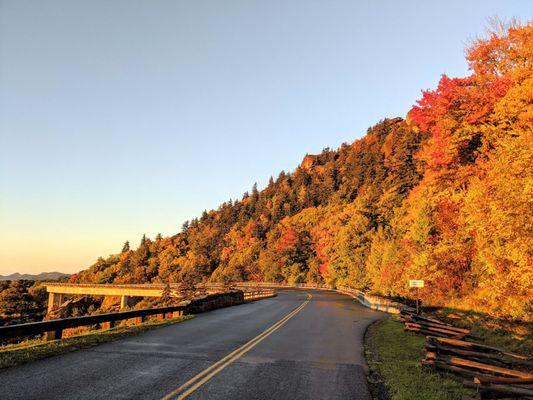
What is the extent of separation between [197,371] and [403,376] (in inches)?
191

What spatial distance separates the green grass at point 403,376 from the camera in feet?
25.2

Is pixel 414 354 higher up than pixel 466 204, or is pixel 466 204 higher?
pixel 466 204

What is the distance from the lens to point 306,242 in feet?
347

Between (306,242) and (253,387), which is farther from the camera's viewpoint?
(306,242)

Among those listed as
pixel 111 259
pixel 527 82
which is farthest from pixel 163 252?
pixel 527 82

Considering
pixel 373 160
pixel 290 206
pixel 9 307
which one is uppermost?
pixel 373 160

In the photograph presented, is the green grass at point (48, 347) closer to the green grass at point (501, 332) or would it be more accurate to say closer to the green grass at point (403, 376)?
the green grass at point (403, 376)

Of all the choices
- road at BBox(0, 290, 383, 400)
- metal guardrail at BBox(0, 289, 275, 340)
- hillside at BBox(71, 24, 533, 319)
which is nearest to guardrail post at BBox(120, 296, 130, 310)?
hillside at BBox(71, 24, 533, 319)

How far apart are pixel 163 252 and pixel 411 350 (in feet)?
537

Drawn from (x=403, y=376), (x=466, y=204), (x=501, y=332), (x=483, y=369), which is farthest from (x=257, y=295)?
(x=403, y=376)

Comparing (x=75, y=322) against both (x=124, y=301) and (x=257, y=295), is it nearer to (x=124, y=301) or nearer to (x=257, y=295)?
(x=257, y=295)

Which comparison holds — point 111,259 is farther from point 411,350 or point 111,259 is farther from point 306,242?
point 411,350

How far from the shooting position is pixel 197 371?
8242mm

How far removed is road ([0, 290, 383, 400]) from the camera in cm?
676
